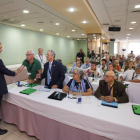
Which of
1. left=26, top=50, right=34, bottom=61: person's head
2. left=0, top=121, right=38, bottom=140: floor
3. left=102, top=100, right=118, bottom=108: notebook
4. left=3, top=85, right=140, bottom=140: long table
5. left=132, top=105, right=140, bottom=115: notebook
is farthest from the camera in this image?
left=26, top=50, right=34, bottom=61: person's head

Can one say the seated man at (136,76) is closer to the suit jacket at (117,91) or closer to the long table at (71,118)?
the suit jacket at (117,91)

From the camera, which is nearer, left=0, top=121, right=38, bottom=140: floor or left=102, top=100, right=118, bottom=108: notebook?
left=102, top=100, right=118, bottom=108: notebook

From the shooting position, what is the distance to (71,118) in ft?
5.52

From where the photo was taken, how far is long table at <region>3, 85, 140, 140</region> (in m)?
1.43

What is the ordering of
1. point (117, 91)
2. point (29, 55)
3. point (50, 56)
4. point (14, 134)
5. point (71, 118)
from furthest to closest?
point (29, 55), point (50, 56), point (14, 134), point (117, 91), point (71, 118)

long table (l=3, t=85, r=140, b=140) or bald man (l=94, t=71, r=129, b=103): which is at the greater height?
bald man (l=94, t=71, r=129, b=103)

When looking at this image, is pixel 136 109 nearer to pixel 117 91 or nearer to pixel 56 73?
pixel 117 91

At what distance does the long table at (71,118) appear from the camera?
1.43m

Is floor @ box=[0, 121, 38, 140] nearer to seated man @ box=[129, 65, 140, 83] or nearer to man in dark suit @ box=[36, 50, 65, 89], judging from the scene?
man in dark suit @ box=[36, 50, 65, 89]

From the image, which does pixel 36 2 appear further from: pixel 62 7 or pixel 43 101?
pixel 43 101

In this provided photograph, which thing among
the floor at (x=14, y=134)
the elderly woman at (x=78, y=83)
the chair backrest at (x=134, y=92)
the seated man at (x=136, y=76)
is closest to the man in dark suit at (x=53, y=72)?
the elderly woman at (x=78, y=83)

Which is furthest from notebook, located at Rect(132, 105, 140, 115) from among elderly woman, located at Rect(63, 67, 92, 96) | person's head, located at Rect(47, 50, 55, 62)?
person's head, located at Rect(47, 50, 55, 62)

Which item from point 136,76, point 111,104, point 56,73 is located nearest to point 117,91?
point 111,104

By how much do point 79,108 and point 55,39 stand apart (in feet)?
35.1
